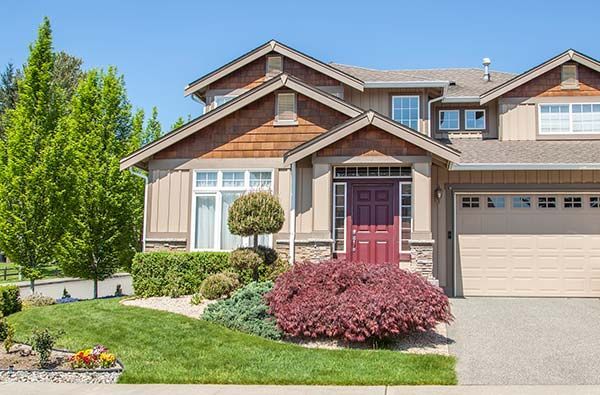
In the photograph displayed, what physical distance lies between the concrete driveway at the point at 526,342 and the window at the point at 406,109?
18.0 ft

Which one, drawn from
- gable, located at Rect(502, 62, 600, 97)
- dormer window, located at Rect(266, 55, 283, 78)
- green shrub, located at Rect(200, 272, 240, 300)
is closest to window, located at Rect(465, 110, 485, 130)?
gable, located at Rect(502, 62, 600, 97)

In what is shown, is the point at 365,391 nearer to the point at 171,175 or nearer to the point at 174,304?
the point at 174,304

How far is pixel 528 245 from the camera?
47.5 ft

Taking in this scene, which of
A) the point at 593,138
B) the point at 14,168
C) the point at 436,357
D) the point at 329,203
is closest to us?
the point at 436,357

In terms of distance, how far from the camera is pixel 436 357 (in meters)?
8.57

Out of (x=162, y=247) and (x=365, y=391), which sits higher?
(x=162, y=247)

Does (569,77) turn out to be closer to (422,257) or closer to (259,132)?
(422,257)

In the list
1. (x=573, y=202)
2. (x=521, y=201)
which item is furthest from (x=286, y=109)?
(x=573, y=202)

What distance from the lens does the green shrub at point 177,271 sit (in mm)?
13430

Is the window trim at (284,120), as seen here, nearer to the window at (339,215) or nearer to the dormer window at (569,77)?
the window at (339,215)

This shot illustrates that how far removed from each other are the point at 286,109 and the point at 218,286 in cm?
491

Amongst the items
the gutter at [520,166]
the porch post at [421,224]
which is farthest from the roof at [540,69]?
the porch post at [421,224]

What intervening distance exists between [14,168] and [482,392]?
14881 millimetres

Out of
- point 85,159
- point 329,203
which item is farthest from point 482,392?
point 85,159
